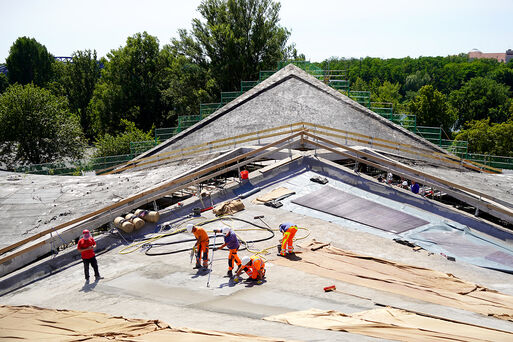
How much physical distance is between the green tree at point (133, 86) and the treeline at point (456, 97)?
84.9ft

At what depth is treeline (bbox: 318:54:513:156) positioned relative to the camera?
54.9 meters

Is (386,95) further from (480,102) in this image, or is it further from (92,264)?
(92,264)

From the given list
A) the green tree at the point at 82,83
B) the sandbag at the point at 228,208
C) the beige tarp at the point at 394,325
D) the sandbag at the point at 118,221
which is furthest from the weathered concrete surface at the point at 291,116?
the green tree at the point at 82,83

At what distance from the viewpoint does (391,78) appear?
156m

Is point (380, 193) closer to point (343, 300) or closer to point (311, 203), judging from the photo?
point (311, 203)

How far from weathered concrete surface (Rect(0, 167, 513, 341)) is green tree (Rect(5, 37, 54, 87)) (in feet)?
246

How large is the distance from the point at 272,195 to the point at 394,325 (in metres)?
10.9

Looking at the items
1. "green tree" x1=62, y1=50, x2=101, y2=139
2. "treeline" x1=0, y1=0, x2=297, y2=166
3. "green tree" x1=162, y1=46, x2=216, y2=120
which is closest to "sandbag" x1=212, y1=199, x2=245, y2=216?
"treeline" x1=0, y1=0, x2=297, y2=166

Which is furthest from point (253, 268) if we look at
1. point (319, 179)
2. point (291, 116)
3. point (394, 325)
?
point (291, 116)

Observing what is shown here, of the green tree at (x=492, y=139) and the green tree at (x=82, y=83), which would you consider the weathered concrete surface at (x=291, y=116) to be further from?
the green tree at (x=82, y=83)

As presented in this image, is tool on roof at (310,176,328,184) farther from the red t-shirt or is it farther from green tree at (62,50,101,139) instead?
green tree at (62,50,101,139)

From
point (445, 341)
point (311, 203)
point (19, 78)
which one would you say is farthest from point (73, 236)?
point (19, 78)

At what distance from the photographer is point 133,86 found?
203 feet

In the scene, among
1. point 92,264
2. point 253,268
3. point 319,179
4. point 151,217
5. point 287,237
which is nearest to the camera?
point 253,268
